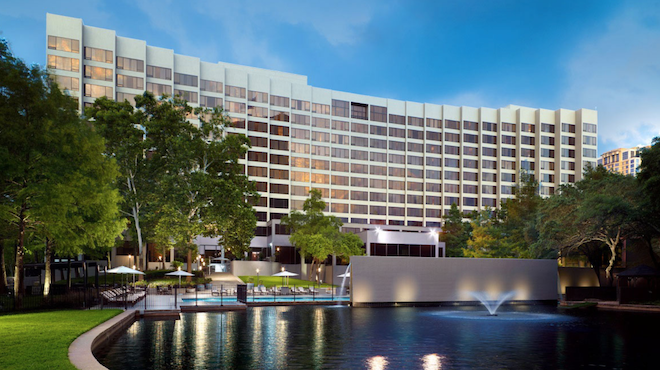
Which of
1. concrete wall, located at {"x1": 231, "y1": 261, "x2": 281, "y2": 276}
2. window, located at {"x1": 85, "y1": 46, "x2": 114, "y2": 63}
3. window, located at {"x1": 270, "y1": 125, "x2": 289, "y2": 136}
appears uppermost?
window, located at {"x1": 85, "y1": 46, "x2": 114, "y2": 63}

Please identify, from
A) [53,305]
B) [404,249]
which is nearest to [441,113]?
[404,249]

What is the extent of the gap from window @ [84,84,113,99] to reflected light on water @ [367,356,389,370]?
83.4 metres

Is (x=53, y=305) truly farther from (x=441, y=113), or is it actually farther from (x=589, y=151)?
(x=589, y=151)

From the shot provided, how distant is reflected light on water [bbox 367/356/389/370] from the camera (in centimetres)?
1568

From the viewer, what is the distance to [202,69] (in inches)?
3930

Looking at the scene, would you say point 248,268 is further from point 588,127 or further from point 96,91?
point 588,127

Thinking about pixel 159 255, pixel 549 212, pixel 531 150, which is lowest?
pixel 159 255

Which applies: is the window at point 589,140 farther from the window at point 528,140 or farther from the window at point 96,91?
the window at point 96,91

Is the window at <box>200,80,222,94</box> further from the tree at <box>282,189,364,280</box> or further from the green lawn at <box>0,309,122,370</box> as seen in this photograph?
the green lawn at <box>0,309,122,370</box>

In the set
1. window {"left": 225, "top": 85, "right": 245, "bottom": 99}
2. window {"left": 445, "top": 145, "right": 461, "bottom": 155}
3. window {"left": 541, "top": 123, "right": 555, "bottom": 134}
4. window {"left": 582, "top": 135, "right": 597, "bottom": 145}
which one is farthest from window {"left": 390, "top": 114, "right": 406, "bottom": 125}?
window {"left": 582, "top": 135, "right": 597, "bottom": 145}

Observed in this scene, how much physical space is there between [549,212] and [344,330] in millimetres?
33373

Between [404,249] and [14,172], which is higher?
[14,172]

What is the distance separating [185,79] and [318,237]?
49.0 metres

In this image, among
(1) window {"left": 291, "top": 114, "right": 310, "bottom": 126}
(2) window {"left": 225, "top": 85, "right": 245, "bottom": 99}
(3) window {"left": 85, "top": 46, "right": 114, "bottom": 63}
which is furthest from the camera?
(1) window {"left": 291, "top": 114, "right": 310, "bottom": 126}
